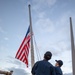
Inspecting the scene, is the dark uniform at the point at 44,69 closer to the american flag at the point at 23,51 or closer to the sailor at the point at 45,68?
the sailor at the point at 45,68

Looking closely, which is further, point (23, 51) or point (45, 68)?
point (23, 51)

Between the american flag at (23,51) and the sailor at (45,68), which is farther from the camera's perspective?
the american flag at (23,51)

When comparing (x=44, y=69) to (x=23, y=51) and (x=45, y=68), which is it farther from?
(x=23, y=51)

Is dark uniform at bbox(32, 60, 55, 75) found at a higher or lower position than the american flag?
lower

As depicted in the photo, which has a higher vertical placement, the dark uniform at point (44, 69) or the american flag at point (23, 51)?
the american flag at point (23, 51)

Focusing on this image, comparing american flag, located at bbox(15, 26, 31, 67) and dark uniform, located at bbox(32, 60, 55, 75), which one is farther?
american flag, located at bbox(15, 26, 31, 67)

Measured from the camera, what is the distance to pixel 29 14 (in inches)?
1009

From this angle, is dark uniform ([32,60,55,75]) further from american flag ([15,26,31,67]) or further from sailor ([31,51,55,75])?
american flag ([15,26,31,67])

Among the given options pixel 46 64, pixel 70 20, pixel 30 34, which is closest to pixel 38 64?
pixel 46 64

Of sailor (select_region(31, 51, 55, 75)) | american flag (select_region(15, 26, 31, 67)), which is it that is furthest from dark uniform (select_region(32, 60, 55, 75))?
american flag (select_region(15, 26, 31, 67))

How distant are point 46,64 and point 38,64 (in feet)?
0.79

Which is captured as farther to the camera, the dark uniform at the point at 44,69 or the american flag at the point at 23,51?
the american flag at the point at 23,51

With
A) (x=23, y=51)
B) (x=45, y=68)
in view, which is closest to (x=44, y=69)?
(x=45, y=68)

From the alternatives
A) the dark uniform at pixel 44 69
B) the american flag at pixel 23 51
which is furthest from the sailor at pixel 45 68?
the american flag at pixel 23 51
